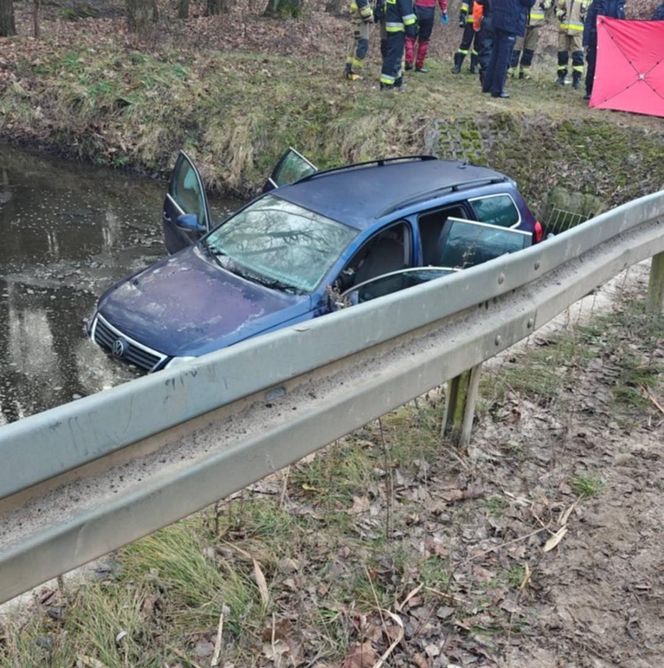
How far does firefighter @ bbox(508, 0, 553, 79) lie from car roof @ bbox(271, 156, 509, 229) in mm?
9403

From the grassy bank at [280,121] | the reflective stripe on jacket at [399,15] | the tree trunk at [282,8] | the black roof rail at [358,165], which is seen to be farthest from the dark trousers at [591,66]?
the tree trunk at [282,8]

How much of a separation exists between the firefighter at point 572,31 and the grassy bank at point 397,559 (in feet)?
42.7

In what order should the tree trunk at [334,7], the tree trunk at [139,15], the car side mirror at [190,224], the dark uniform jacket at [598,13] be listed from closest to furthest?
the car side mirror at [190,224] < the dark uniform jacket at [598,13] < the tree trunk at [139,15] < the tree trunk at [334,7]

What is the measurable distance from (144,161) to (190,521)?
10904 millimetres

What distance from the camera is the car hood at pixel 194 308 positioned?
523 centimetres

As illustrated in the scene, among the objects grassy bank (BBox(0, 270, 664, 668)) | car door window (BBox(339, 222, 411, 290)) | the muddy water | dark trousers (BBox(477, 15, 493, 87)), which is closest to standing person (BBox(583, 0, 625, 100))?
dark trousers (BBox(477, 15, 493, 87))

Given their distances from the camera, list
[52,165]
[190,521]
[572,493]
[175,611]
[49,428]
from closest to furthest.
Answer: [49,428] → [175,611] → [190,521] → [572,493] → [52,165]

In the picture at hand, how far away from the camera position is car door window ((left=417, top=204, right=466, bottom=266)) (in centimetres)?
632

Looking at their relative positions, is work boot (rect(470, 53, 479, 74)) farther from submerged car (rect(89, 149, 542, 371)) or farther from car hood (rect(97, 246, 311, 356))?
car hood (rect(97, 246, 311, 356))

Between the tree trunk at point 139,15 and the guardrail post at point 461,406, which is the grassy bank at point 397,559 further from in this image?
the tree trunk at point 139,15

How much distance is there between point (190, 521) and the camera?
2.95 metres

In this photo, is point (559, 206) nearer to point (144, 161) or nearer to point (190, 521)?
point (144, 161)

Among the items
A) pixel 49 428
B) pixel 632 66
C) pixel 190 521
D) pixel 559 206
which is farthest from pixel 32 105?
pixel 49 428

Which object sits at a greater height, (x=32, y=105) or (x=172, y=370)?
(x=172, y=370)
